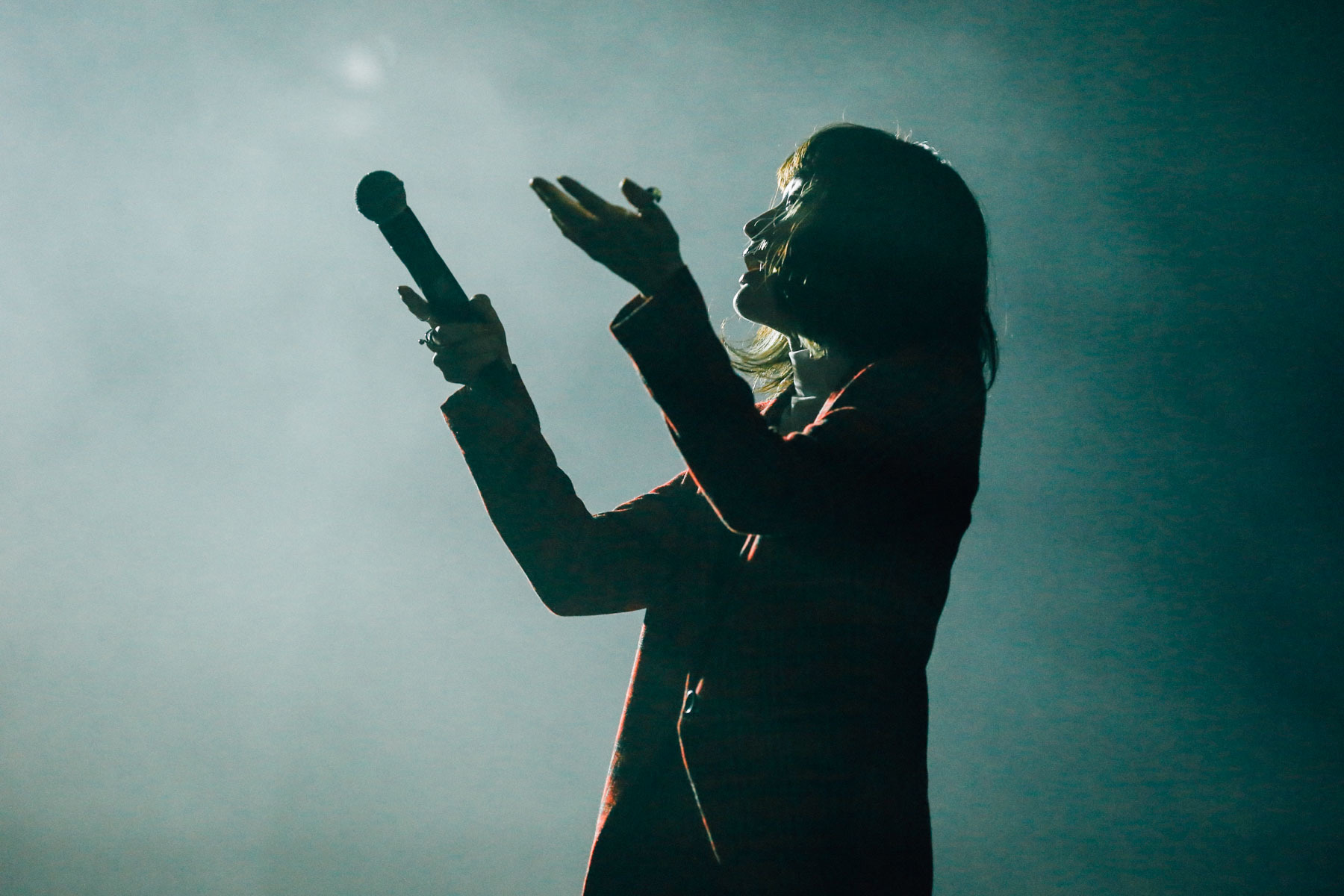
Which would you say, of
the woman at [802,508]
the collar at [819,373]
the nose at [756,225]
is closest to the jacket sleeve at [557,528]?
the woman at [802,508]

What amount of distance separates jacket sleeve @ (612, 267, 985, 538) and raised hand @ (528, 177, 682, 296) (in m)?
0.02

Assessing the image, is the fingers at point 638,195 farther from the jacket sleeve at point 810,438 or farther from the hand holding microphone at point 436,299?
the hand holding microphone at point 436,299

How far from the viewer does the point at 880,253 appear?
2.11ft

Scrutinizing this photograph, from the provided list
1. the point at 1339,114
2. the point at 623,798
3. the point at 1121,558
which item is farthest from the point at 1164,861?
the point at 623,798

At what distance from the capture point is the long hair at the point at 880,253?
25.0 inches

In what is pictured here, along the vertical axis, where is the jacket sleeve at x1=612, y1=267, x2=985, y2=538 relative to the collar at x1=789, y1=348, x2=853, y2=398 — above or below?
below

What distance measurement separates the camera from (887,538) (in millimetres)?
542

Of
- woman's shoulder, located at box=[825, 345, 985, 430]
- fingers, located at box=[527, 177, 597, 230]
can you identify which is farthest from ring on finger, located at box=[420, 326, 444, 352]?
woman's shoulder, located at box=[825, 345, 985, 430]

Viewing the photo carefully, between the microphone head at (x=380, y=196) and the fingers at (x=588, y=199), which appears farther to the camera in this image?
the microphone head at (x=380, y=196)

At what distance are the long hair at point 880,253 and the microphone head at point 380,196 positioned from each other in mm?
350

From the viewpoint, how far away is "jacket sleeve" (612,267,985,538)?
0.48 m

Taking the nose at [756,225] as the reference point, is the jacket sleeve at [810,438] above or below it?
below

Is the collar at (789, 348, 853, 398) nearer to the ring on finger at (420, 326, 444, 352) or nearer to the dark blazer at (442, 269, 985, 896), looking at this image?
the dark blazer at (442, 269, 985, 896)

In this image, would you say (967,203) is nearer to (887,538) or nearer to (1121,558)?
(887,538)
